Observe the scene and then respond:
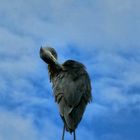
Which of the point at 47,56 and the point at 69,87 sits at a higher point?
the point at 47,56

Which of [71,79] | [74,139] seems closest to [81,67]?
[71,79]

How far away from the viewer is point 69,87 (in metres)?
16.4

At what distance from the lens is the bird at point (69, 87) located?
53.4 ft

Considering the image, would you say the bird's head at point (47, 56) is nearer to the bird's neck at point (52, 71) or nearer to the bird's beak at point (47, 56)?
the bird's beak at point (47, 56)

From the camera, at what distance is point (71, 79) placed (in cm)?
1652

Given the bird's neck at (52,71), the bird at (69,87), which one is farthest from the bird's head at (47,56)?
the bird's neck at (52,71)

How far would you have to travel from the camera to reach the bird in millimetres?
16281

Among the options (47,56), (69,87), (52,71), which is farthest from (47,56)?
(69,87)

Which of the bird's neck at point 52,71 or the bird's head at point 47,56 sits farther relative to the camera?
the bird's neck at point 52,71

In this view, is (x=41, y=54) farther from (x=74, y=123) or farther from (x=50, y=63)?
(x=74, y=123)

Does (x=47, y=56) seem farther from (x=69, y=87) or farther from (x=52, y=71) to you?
(x=69, y=87)

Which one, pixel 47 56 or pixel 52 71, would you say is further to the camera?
pixel 52 71

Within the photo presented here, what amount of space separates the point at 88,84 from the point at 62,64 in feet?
2.26

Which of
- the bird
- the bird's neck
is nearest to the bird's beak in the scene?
the bird
